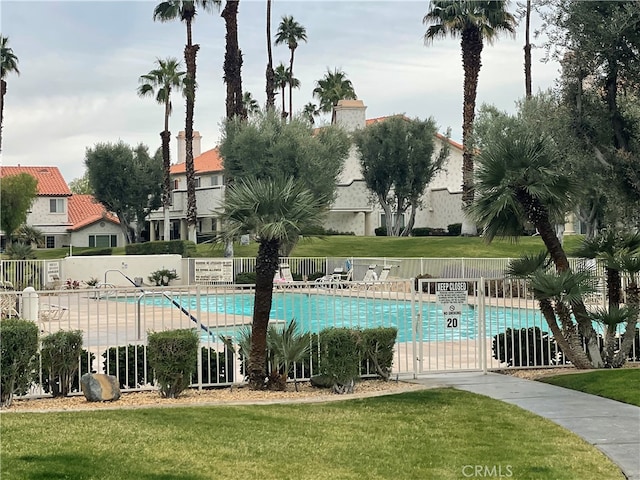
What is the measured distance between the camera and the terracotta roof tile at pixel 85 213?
64000 mm

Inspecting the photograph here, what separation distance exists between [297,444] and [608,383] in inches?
213

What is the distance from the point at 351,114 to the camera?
176 ft

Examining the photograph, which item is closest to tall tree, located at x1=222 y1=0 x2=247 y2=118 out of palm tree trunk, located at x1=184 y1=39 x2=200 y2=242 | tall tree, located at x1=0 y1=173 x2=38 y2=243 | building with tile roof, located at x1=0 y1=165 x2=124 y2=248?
palm tree trunk, located at x1=184 y1=39 x2=200 y2=242

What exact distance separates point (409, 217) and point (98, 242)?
2586 centimetres

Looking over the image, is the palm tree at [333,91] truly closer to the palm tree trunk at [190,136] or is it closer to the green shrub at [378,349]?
the palm tree trunk at [190,136]

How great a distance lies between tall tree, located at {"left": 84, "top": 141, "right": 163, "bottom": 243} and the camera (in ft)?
187

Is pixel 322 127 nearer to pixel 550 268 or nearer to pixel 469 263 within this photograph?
pixel 469 263

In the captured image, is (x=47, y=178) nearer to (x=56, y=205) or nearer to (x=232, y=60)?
(x=56, y=205)

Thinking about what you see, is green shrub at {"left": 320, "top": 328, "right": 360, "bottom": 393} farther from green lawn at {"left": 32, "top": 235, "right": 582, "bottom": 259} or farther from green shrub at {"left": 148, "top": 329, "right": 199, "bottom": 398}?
green lawn at {"left": 32, "top": 235, "right": 582, "bottom": 259}

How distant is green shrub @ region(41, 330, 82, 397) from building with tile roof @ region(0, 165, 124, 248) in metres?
52.1

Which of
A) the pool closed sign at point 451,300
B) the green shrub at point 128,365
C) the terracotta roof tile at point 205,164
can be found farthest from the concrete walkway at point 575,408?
the terracotta roof tile at point 205,164

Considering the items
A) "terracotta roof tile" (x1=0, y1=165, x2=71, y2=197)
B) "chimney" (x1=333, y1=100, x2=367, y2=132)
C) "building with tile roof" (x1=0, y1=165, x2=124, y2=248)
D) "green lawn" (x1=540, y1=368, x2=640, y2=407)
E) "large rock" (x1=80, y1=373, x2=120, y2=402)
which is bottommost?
"green lawn" (x1=540, y1=368, x2=640, y2=407)

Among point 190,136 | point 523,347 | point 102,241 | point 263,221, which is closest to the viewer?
point 263,221

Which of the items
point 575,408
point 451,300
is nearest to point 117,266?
point 451,300
